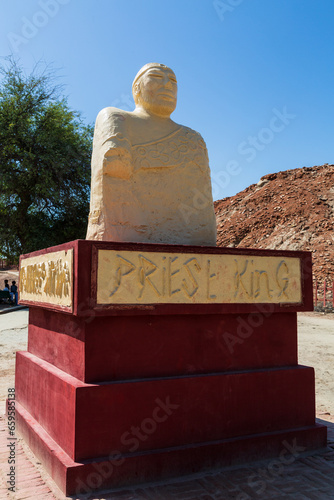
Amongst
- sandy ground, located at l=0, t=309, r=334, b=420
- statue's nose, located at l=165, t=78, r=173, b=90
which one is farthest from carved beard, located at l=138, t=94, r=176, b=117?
sandy ground, located at l=0, t=309, r=334, b=420

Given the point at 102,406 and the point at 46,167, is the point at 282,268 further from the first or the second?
the point at 46,167

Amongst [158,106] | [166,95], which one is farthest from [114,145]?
[166,95]

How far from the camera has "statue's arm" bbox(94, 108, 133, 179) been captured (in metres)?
3.62

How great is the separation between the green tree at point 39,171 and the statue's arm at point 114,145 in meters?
13.0

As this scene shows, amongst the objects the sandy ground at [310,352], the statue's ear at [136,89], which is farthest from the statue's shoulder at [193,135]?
the sandy ground at [310,352]

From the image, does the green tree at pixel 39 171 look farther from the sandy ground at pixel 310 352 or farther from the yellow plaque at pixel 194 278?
the yellow plaque at pixel 194 278

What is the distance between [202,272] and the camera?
3.27 meters

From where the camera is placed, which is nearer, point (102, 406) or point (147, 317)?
point (102, 406)

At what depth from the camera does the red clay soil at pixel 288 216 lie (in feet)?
81.4

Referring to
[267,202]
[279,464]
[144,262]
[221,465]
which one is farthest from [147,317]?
[267,202]

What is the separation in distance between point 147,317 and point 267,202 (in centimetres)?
3073

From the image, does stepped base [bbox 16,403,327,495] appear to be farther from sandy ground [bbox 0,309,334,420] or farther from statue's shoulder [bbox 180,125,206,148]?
statue's shoulder [bbox 180,125,206,148]

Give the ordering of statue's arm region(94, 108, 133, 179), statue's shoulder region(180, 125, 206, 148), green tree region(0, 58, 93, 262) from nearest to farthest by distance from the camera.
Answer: statue's arm region(94, 108, 133, 179) → statue's shoulder region(180, 125, 206, 148) → green tree region(0, 58, 93, 262)

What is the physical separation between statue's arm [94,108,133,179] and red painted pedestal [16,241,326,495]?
0.86 metres
